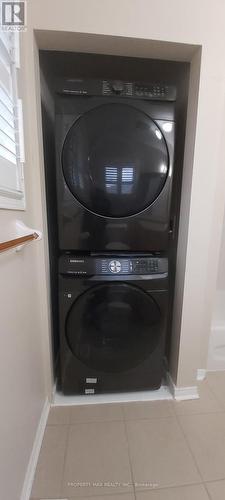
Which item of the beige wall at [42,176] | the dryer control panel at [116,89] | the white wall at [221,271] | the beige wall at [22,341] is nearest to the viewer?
the beige wall at [22,341]

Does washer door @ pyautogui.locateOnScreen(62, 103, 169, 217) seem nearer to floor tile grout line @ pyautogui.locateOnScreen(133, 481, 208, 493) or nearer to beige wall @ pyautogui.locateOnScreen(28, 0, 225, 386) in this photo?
beige wall @ pyautogui.locateOnScreen(28, 0, 225, 386)

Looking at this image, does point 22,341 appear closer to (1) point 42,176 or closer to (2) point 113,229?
(2) point 113,229

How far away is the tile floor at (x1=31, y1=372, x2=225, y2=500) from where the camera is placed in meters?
0.98

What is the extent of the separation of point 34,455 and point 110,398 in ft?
1.65

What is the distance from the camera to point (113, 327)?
132cm

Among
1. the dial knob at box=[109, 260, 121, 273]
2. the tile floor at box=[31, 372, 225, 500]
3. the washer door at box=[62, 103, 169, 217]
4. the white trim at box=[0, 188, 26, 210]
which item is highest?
the washer door at box=[62, 103, 169, 217]

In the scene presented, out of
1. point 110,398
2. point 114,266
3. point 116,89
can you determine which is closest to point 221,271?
point 114,266

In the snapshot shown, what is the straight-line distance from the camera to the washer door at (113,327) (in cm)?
128

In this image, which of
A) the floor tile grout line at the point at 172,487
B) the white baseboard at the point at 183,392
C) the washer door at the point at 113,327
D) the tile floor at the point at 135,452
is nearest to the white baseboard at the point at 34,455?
the tile floor at the point at 135,452

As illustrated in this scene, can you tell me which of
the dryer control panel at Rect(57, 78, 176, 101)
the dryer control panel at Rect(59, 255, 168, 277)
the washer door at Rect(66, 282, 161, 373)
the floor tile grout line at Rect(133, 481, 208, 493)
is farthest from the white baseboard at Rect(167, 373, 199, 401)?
the dryer control panel at Rect(57, 78, 176, 101)

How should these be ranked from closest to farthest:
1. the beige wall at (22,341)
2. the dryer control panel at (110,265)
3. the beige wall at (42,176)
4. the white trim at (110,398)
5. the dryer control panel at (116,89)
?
the beige wall at (22,341) < the beige wall at (42,176) < the dryer control panel at (116,89) < the dryer control panel at (110,265) < the white trim at (110,398)

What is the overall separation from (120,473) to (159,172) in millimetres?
1410

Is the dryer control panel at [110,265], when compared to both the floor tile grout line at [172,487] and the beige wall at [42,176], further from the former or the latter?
the floor tile grout line at [172,487]

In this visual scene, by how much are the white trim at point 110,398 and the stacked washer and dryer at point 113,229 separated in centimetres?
7
